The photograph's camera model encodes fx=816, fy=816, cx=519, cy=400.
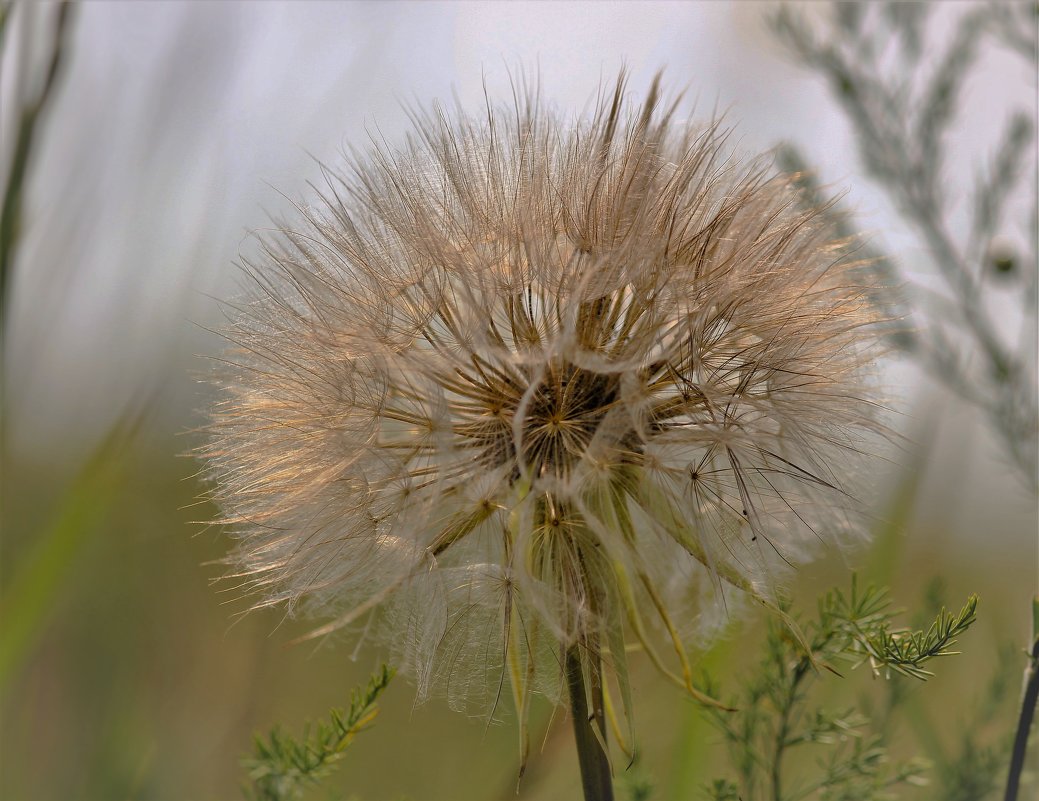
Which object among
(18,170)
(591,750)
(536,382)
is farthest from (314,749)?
(18,170)

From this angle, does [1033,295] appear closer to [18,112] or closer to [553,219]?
[553,219]

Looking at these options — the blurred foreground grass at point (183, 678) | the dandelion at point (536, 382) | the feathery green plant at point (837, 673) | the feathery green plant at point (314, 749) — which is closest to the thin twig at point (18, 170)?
the dandelion at point (536, 382)

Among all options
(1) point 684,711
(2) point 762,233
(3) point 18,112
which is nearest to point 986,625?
(1) point 684,711

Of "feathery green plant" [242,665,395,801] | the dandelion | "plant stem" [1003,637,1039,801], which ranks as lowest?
"feathery green plant" [242,665,395,801]

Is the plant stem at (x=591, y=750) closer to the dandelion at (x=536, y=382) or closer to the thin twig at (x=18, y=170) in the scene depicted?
the dandelion at (x=536, y=382)

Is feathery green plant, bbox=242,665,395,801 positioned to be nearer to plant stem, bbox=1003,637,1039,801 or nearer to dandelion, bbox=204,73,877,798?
dandelion, bbox=204,73,877,798

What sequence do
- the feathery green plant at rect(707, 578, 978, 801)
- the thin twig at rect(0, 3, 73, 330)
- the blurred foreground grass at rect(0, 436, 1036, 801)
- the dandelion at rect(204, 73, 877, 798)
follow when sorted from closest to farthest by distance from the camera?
the feathery green plant at rect(707, 578, 978, 801) → the dandelion at rect(204, 73, 877, 798) → the thin twig at rect(0, 3, 73, 330) → the blurred foreground grass at rect(0, 436, 1036, 801)

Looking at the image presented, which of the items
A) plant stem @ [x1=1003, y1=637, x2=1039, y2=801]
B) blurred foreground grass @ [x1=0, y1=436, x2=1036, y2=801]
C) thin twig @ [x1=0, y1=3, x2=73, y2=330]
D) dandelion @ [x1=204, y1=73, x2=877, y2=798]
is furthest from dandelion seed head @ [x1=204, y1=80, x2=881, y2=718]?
blurred foreground grass @ [x1=0, y1=436, x2=1036, y2=801]
